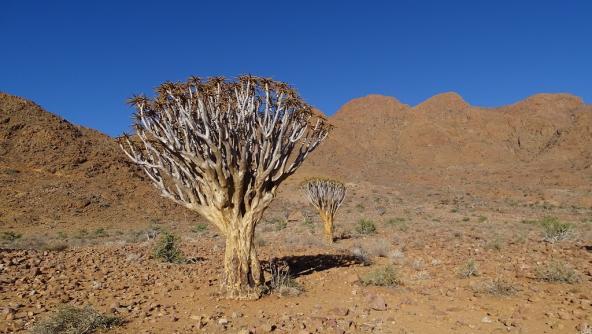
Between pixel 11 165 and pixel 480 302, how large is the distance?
34.2m

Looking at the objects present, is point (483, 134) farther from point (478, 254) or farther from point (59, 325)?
point (59, 325)

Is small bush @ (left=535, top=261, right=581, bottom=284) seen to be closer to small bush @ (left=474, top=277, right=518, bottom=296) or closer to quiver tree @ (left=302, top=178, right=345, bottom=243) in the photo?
small bush @ (left=474, top=277, right=518, bottom=296)

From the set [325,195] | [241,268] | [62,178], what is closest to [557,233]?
[325,195]

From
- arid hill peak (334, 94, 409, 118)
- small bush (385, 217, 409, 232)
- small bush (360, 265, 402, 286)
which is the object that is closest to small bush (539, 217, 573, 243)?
small bush (385, 217, 409, 232)

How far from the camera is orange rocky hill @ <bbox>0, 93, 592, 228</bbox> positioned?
2941 cm

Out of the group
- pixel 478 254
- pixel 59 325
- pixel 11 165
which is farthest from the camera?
pixel 11 165

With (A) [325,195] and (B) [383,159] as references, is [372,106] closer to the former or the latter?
(B) [383,159]

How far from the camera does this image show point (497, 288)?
21.7 feet

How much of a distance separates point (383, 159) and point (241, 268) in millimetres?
74628

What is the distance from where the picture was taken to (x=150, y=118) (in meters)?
7.36

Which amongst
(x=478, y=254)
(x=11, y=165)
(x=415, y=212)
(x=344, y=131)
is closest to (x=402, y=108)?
(x=344, y=131)

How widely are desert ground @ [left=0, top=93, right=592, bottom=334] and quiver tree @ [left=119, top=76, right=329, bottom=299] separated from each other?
107cm

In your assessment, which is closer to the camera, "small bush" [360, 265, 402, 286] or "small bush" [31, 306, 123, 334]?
"small bush" [31, 306, 123, 334]

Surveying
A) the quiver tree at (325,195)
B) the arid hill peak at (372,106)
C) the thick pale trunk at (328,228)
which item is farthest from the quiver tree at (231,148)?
the arid hill peak at (372,106)
